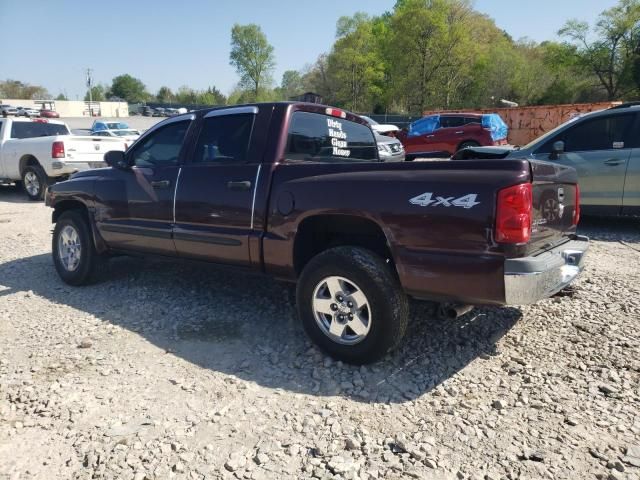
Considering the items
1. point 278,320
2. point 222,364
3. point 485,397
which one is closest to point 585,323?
point 485,397

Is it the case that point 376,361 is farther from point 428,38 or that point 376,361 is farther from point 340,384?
point 428,38

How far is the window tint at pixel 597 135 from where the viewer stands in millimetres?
6637

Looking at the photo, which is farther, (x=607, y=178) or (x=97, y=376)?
(x=607, y=178)

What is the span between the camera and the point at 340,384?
3115 mm

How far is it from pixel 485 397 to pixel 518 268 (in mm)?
854

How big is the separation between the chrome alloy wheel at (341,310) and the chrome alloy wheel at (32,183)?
10345 millimetres

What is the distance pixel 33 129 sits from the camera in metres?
12.1

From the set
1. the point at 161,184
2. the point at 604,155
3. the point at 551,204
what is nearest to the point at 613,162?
the point at 604,155

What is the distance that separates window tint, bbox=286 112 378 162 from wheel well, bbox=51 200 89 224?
8.94 feet

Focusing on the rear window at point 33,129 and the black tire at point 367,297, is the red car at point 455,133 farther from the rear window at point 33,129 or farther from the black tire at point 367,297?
the black tire at point 367,297

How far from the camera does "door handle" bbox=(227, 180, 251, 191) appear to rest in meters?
3.69

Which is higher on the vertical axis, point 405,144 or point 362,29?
point 362,29

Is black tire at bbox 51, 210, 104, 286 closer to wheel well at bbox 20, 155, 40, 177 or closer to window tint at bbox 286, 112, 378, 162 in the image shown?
window tint at bbox 286, 112, 378, 162

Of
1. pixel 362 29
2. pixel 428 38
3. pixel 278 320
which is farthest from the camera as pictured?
pixel 362 29
